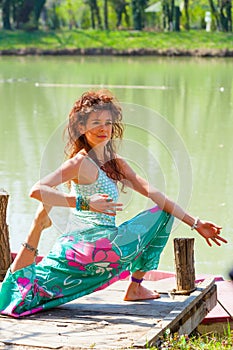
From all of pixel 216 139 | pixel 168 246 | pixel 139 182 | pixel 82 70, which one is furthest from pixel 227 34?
pixel 139 182

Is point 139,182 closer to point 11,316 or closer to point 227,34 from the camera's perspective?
point 11,316

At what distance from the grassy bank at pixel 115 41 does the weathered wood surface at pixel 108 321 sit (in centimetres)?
2965

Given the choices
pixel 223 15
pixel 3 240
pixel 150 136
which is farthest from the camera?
pixel 223 15

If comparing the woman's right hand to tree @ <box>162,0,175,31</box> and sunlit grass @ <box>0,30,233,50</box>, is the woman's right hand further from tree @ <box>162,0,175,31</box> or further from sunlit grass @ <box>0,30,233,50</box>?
tree @ <box>162,0,175,31</box>

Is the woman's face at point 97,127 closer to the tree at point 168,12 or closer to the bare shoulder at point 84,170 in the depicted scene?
the bare shoulder at point 84,170

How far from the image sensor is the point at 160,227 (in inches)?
147

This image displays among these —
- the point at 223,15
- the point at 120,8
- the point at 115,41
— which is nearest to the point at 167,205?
the point at 115,41

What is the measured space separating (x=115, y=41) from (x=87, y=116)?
3295 centimetres

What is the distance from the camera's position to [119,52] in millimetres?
33844

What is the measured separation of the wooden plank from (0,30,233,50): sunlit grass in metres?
30.2

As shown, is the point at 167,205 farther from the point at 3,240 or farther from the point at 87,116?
the point at 3,240

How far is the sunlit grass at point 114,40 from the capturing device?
3484 centimetres

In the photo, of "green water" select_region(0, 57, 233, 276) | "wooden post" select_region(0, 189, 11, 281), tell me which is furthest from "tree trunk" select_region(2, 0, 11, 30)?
"wooden post" select_region(0, 189, 11, 281)

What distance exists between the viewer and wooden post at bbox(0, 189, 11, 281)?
4.26 metres
